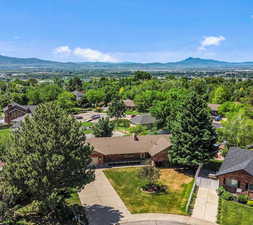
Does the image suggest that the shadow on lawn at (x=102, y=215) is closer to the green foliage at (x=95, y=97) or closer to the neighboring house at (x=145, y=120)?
the neighboring house at (x=145, y=120)

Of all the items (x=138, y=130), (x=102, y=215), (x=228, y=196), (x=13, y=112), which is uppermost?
(x=13, y=112)

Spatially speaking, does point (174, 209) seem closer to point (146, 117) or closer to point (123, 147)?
point (123, 147)

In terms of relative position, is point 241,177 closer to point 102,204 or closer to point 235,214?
point 235,214

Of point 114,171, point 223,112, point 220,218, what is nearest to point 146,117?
point 223,112

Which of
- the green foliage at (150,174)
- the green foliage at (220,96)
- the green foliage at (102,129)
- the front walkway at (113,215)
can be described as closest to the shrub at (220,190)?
the front walkway at (113,215)

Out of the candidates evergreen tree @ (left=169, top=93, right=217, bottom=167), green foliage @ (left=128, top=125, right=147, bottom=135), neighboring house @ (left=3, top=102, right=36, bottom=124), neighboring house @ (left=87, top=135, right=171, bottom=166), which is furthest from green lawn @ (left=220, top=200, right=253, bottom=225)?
neighboring house @ (left=3, top=102, right=36, bottom=124)

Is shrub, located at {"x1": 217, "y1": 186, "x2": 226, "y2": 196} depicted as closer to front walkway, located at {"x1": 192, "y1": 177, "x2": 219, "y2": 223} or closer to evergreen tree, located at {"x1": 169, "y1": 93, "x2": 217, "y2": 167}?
front walkway, located at {"x1": 192, "y1": 177, "x2": 219, "y2": 223}

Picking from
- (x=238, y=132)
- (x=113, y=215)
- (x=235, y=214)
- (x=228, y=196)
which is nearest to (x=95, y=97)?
(x=238, y=132)
